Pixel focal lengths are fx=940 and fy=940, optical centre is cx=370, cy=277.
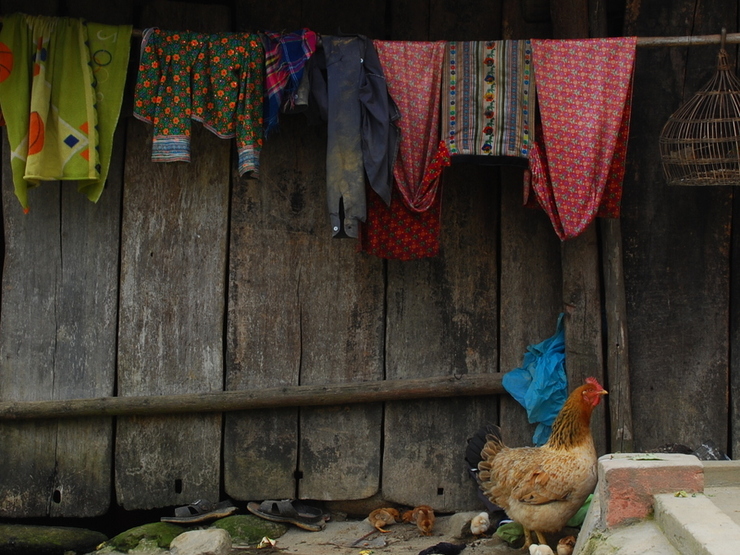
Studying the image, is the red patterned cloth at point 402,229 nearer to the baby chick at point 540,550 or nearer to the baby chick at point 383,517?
the baby chick at point 383,517

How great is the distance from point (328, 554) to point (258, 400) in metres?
0.91

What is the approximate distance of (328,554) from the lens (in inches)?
187

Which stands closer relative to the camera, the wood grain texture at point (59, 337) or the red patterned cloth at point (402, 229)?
the red patterned cloth at point (402, 229)

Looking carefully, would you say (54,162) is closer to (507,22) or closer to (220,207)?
(220,207)

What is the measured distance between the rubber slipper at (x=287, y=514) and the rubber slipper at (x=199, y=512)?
14 cm

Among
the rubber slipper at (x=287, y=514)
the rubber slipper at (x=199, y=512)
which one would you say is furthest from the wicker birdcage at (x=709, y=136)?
the rubber slipper at (x=199, y=512)

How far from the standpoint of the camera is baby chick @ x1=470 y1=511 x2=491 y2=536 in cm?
488

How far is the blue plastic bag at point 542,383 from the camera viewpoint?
16.4 feet

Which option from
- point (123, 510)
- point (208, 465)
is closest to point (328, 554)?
point (208, 465)

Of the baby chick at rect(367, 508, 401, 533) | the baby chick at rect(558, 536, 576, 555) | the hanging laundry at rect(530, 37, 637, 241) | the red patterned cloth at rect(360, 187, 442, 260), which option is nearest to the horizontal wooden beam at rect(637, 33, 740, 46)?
the hanging laundry at rect(530, 37, 637, 241)

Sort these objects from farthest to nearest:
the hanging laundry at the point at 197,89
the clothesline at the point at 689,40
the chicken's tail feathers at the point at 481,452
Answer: the chicken's tail feathers at the point at 481,452 < the hanging laundry at the point at 197,89 < the clothesline at the point at 689,40

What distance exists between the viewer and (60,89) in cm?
466

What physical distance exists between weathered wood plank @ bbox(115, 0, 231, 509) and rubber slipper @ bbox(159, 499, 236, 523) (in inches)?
3.5

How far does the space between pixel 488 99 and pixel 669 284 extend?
4.66ft
